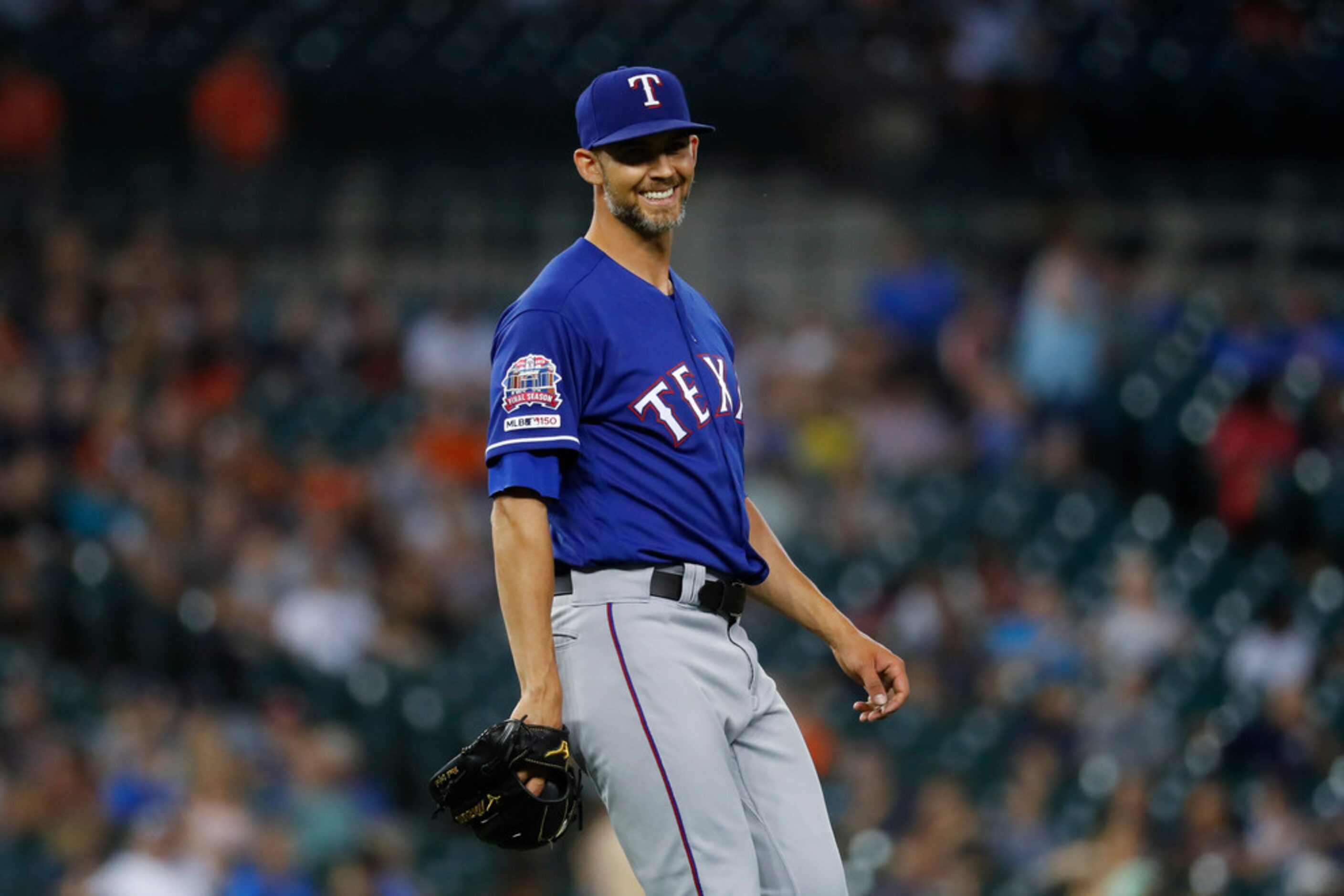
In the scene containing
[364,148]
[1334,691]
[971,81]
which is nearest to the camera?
[1334,691]

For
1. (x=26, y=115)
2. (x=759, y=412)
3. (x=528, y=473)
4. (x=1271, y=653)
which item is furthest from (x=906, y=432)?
(x=528, y=473)

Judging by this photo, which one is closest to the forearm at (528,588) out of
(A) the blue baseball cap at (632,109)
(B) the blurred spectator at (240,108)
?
(A) the blue baseball cap at (632,109)

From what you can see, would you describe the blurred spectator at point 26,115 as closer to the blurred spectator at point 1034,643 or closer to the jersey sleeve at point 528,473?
the blurred spectator at point 1034,643

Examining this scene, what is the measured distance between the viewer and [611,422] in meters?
3.39

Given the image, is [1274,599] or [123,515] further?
[123,515]

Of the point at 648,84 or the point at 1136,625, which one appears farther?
the point at 1136,625

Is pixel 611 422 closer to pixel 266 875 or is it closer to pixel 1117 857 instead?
pixel 1117 857

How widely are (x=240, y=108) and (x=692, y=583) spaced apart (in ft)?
30.2

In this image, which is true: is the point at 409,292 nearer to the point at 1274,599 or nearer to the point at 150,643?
the point at 150,643

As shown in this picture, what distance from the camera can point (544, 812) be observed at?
126 inches

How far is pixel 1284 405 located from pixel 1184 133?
9.64 feet

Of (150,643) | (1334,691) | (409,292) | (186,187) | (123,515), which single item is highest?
(186,187)

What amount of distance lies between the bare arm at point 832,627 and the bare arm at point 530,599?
531mm

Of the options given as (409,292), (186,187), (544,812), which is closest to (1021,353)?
(409,292)
